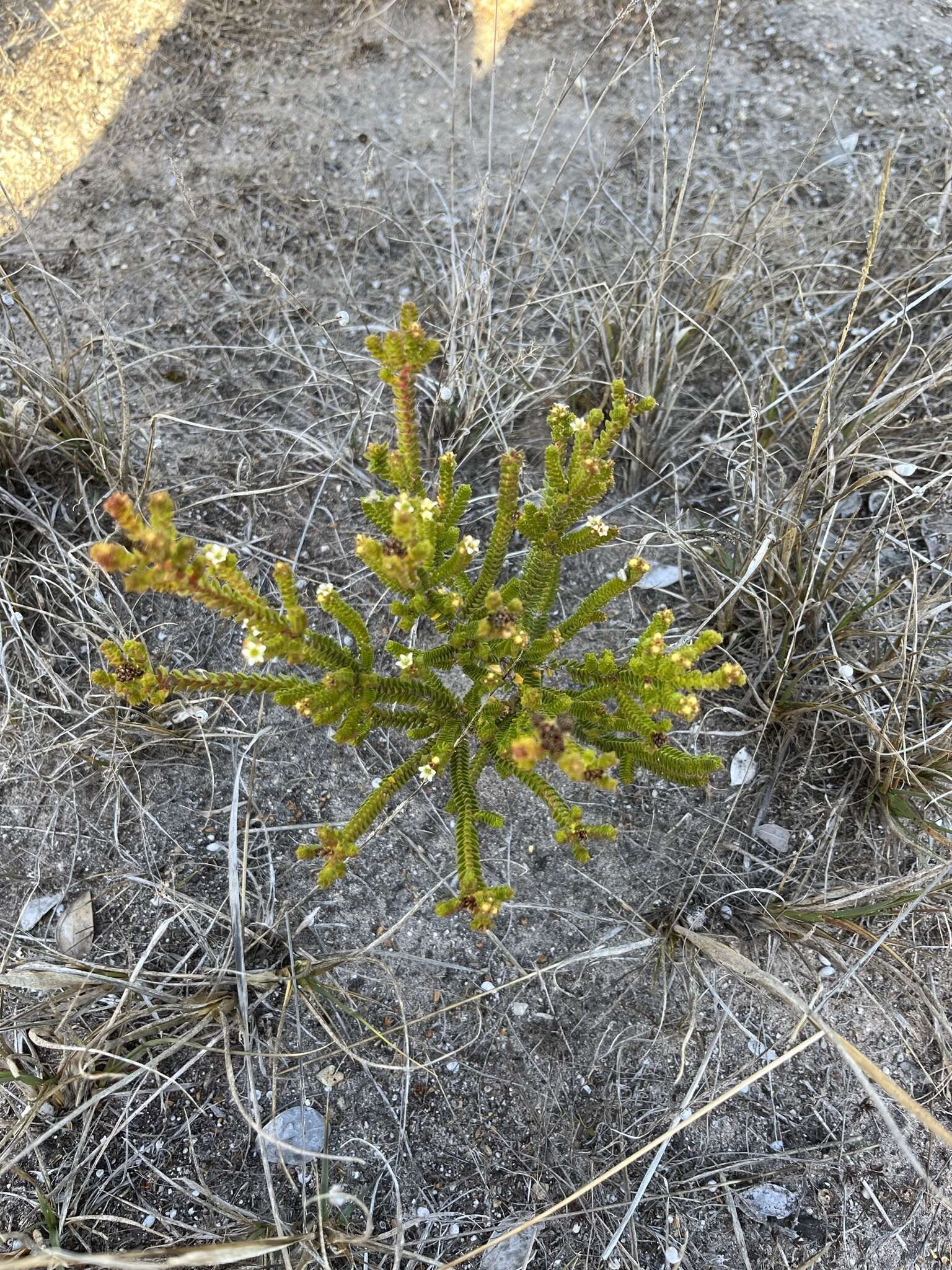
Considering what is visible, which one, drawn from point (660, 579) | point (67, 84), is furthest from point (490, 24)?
point (660, 579)

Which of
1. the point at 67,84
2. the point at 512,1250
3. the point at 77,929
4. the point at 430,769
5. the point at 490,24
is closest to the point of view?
the point at 430,769

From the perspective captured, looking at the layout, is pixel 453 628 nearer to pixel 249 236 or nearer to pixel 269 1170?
pixel 269 1170

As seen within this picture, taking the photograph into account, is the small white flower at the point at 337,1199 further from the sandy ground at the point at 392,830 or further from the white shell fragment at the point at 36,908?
the white shell fragment at the point at 36,908

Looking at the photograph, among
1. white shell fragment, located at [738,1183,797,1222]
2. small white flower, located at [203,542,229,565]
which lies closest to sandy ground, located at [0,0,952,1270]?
white shell fragment, located at [738,1183,797,1222]

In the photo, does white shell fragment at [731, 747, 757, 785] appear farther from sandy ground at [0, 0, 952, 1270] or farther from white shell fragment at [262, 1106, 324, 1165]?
white shell fragment at [262, 1106, 324, 1165]

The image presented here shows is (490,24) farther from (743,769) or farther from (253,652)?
(253,652)

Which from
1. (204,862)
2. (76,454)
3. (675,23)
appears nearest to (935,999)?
(204,862)
